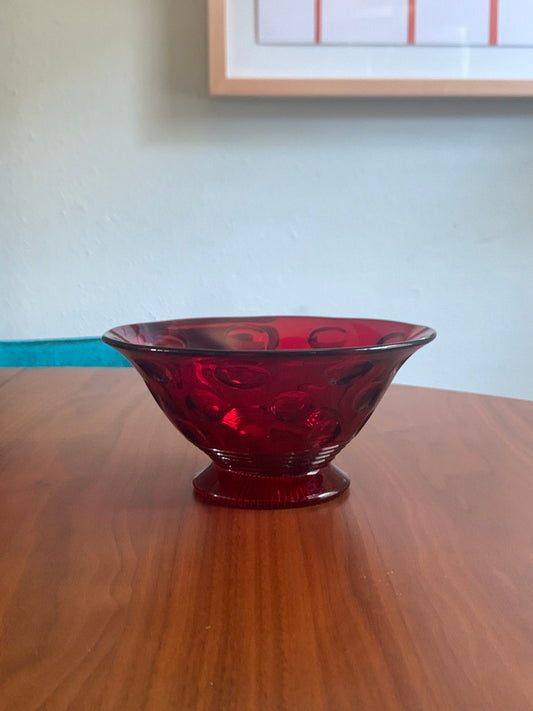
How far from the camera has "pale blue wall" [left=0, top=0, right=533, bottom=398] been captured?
1438 mm

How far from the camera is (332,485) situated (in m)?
0.44

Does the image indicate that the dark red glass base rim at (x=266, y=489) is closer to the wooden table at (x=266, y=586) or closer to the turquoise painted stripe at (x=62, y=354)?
the wooden table at (x=266, y=586)

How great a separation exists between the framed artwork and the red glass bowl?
1060mm

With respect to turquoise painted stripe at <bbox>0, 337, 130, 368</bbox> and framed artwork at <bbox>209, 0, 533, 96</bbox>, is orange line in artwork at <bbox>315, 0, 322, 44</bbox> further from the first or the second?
turquoise painted stripe at <bbox>0, 337, 130, 368</bbox>

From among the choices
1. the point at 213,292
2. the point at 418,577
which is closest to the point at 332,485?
the point at 418,577

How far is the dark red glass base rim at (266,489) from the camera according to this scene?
42 centimetres

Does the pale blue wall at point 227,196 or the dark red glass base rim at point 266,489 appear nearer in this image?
the dark red glass base rim at point 266,489

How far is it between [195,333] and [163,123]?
102 centimetres

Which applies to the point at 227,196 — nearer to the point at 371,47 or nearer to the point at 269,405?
the point at 371,47

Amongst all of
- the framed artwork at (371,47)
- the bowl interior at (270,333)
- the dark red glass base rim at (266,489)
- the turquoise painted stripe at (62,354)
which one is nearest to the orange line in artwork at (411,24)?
the framed artwork at (371,47)

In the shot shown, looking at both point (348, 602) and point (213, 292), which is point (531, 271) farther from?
point (348, 602)

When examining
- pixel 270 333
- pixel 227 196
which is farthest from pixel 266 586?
pixel 227 196

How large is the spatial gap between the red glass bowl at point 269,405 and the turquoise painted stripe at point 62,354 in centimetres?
62

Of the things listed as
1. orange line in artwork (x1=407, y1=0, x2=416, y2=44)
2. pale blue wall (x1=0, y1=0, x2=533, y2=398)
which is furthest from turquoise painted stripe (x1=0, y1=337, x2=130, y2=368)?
orange line in artwork (x1=407, y1=0, x2=416, y2=44)
